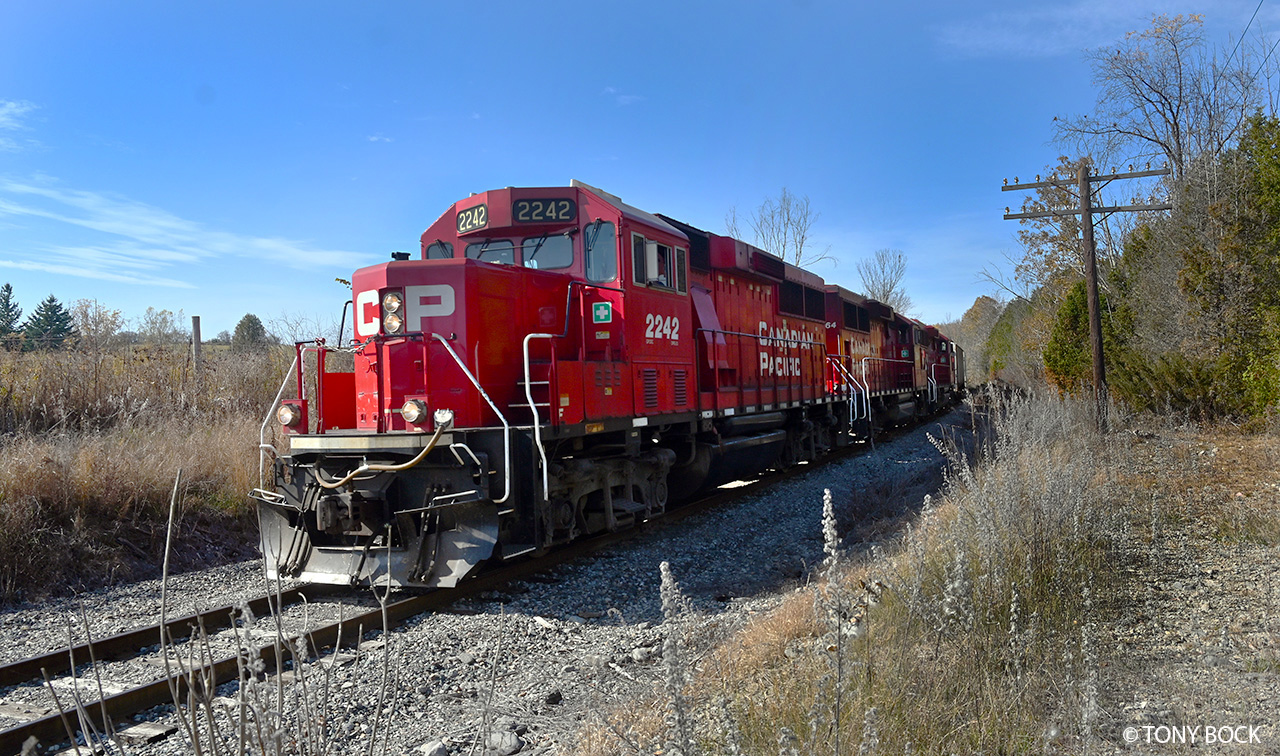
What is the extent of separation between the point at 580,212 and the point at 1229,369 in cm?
1446

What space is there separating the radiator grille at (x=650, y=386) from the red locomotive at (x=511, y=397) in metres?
0.02

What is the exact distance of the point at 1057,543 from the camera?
17.0ft

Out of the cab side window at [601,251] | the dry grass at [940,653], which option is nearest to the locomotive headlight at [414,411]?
the cab side window at [601,251]

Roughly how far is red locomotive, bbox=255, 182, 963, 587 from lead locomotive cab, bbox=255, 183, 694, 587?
0.02 m

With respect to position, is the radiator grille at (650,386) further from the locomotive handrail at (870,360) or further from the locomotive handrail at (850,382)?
the locomotive handrail at (870,360)

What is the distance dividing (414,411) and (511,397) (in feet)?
3.85

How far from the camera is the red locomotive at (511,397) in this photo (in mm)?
5957

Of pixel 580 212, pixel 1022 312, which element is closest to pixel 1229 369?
pixel 580 212

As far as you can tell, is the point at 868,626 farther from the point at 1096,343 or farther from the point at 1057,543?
the point at 1096,343

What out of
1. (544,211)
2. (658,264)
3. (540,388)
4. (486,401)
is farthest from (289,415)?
(658,264)

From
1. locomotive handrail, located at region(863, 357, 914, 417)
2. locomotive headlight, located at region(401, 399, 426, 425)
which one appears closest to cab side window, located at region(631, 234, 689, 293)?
locomotive headlight, located at region(401, 399, 426, 425)

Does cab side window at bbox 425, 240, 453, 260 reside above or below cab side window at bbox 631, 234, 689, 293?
above

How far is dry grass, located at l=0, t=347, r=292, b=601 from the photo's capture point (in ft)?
22.8

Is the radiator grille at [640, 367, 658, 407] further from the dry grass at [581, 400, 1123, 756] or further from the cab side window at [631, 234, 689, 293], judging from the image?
the dry grass at [581, 400, 1123, 756]
